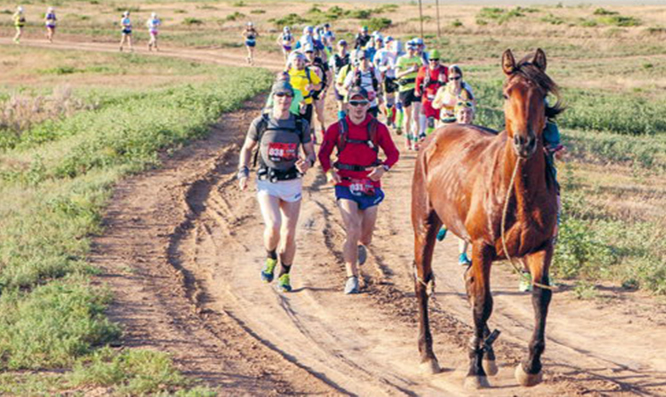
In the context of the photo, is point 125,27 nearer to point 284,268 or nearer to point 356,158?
point 284,268

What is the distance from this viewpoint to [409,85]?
20.8 metres

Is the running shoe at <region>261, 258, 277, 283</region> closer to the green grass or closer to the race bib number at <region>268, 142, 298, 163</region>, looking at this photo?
the race bib number at <region>268, 142, 298, 163</region>

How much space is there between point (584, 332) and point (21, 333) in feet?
17.7

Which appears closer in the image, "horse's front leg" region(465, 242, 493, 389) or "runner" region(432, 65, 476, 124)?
"horse's front leg" region(465, 242, 493, 389)

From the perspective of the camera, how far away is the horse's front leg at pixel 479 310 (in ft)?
27.7

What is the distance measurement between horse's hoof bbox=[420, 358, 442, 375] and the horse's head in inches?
89.2

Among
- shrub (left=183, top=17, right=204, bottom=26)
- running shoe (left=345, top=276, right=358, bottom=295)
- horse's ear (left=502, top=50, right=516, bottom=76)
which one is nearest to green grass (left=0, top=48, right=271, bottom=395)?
running shoe (left=345, top=276, right=358, bottom=295)

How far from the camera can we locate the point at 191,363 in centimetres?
907

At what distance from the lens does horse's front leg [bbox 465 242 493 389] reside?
332 inches

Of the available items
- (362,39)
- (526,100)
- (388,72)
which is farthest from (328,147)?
(362,39)

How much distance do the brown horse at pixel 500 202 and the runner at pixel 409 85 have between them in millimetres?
10930

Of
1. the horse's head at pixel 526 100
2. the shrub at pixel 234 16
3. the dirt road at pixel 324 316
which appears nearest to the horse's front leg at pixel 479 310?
the dirt road at pixel 324 316

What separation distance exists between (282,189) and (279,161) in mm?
312

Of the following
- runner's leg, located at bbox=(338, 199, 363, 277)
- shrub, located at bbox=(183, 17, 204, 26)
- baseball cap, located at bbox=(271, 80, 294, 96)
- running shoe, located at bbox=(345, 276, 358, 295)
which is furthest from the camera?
shrub, located at bbox=(183, 17, 204, 26)
